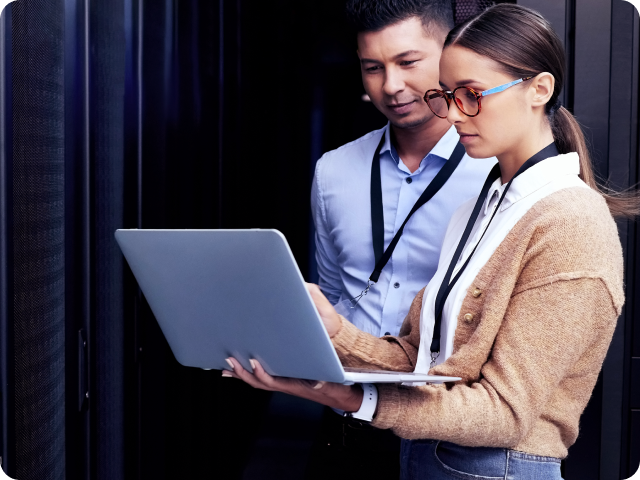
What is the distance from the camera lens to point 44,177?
1.24 metres

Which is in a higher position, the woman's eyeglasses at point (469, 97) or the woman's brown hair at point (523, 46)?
the woman's brown hair at point (523, 46)

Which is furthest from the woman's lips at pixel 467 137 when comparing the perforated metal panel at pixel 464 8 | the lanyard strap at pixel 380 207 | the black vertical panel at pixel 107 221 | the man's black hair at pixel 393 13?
the perforated metal panel at pixel 464 8

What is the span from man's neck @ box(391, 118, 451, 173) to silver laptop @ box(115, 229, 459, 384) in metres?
1.06

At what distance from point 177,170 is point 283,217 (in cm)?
181

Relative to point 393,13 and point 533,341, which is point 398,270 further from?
point 533,341

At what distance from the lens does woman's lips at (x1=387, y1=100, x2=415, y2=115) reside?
6.11ft

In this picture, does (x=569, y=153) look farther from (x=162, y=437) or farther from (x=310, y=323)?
(x=162, y=437)

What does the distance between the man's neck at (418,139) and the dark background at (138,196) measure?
43cm

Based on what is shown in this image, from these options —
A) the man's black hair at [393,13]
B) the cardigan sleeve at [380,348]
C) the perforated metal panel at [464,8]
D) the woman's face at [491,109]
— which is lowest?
the cardigan sleeve at [380,348]

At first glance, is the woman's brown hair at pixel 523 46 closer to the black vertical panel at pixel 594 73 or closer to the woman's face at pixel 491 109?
the woman's face at pixel 491 109

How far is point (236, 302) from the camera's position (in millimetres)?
986

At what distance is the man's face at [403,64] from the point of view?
1833 mm

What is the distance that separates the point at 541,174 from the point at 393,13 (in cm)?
88

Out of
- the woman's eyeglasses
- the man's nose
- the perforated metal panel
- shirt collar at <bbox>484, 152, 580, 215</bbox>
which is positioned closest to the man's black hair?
the man's nose
